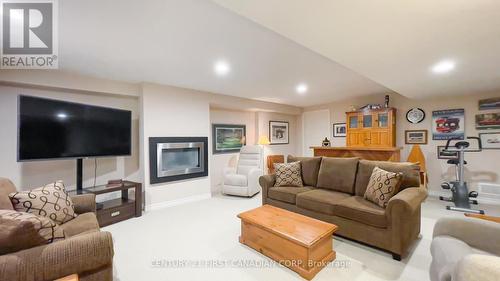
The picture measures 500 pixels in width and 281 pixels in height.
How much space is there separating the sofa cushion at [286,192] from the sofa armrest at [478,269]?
2.21 meters

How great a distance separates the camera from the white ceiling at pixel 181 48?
173cm

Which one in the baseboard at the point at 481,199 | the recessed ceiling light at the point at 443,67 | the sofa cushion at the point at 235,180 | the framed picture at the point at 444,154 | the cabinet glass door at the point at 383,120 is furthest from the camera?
the cabinet glass door at the point at 383,120

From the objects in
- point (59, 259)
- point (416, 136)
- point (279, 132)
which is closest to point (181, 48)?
point (59, 259)

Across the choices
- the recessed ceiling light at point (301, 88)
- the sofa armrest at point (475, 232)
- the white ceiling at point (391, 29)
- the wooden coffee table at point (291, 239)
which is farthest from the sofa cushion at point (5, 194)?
the recessed ceiling light at point (301, 88)

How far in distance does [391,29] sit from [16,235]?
2.91 m

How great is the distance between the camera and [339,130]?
241 inches

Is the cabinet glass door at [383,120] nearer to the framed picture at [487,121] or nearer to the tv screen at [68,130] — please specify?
the framed picture at [487,121]

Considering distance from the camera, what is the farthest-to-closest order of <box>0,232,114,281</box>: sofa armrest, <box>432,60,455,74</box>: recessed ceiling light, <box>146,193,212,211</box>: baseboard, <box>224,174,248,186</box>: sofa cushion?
<box>224,174,248,186</box>: sofa cushion < <box>146,193,212,211</box>: baseboard < <box>432,60,455,74</box>: recessed ceiling light < <box>0,232,114,281</box>: sofa armrest

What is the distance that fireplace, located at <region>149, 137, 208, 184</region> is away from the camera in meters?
3.83

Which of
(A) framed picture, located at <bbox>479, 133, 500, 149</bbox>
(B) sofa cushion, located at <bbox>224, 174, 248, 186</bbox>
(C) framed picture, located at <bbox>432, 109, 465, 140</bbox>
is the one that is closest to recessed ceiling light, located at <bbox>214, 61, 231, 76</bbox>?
(B) sofa cushion, located at <bbox>224, 174, 248, 186</bbox>

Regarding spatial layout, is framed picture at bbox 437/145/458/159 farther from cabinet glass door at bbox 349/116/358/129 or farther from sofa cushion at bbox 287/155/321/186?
sofa cushion at bbox 287/155/321/186

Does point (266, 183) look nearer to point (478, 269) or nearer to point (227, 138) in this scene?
point (227, 138)

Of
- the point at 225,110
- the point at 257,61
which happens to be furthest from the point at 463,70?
the point at 225,110

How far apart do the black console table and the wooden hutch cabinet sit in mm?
4901
